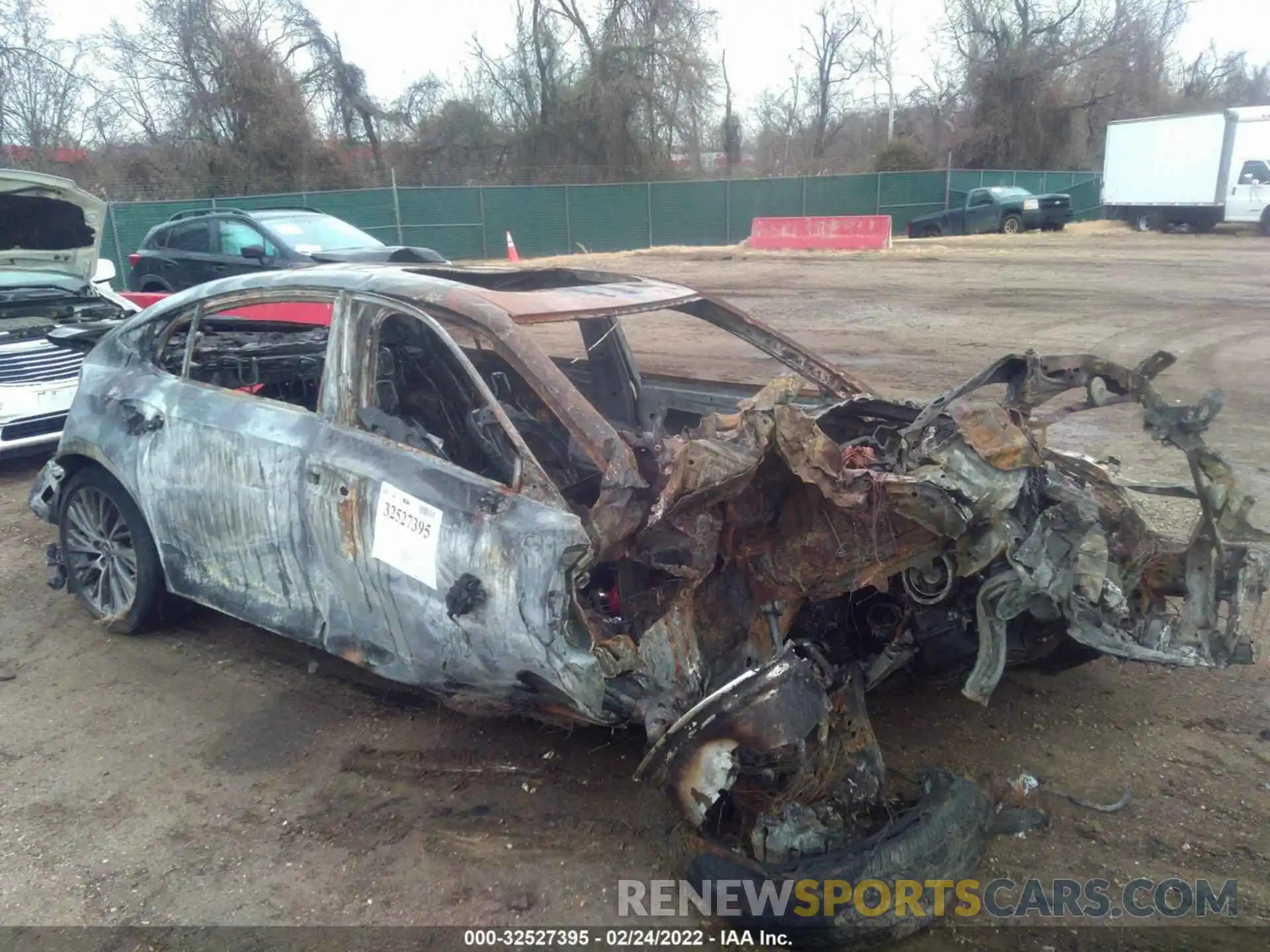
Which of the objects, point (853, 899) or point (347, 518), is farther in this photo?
point (347, 518)

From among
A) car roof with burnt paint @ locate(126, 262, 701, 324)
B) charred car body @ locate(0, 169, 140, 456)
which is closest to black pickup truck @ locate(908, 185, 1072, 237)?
charred car body @ locate(0, 169, 140, 456)

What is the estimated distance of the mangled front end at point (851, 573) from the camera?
287 cm

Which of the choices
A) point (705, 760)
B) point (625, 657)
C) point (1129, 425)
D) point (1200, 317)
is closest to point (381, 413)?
point (625, 657)

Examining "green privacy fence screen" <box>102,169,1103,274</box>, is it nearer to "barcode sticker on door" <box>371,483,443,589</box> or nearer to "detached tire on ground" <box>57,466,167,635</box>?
"detached tire on ground" <box>57,466,167,635</box>

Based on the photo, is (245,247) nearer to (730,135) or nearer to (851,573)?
(851,573)

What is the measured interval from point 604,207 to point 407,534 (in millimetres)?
27223

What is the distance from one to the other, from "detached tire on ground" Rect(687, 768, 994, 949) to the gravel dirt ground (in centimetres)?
14

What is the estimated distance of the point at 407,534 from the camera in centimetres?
336

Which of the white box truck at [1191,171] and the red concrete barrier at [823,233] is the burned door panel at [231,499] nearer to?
the red concrete barrier at [823,233]

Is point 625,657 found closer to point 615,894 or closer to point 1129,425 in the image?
point 615,894

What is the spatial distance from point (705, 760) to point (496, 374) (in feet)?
6.98

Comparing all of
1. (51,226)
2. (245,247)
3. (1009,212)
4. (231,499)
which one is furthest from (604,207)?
(231,499)

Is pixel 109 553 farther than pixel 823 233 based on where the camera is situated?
No

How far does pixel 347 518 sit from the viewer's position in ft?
11.6
